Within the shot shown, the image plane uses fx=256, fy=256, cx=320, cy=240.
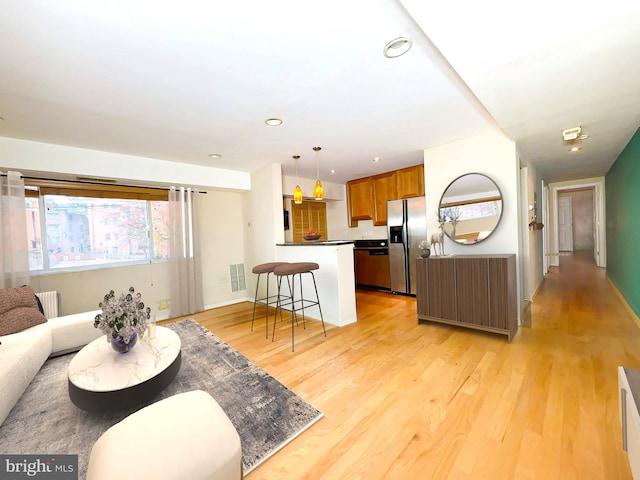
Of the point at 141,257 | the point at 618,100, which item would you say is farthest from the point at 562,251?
the point at 141,257

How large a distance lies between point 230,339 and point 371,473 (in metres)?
2.16

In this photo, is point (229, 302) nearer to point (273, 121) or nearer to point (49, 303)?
point (49, 303)

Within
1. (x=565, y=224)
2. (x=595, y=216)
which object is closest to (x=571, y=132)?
(x=595, y=216)

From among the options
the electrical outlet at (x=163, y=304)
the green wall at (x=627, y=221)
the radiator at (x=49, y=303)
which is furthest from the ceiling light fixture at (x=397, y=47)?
the electrical outlet at (x=163, y=304)

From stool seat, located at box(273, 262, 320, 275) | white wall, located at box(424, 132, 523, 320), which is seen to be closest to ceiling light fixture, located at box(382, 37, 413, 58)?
stool seat, located at box(273, 262, 320, 275)

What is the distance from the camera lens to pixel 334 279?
10.9 feet

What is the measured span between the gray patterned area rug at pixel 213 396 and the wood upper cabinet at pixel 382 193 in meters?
3.46

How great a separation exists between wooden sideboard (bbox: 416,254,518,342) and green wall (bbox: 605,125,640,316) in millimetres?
1678

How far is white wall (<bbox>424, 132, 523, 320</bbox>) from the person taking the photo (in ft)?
9.62

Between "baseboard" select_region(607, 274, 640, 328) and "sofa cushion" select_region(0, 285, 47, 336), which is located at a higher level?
"sofa cushion" select_region(0, 285, 47, 336)

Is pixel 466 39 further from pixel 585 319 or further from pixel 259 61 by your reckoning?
pixel 585 319

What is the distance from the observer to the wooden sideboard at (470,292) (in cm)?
259

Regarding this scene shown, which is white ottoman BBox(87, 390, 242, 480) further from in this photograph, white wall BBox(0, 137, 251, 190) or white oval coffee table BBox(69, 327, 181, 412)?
white wall BBox(0, 137, 251, 190)

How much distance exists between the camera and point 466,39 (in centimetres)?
135
